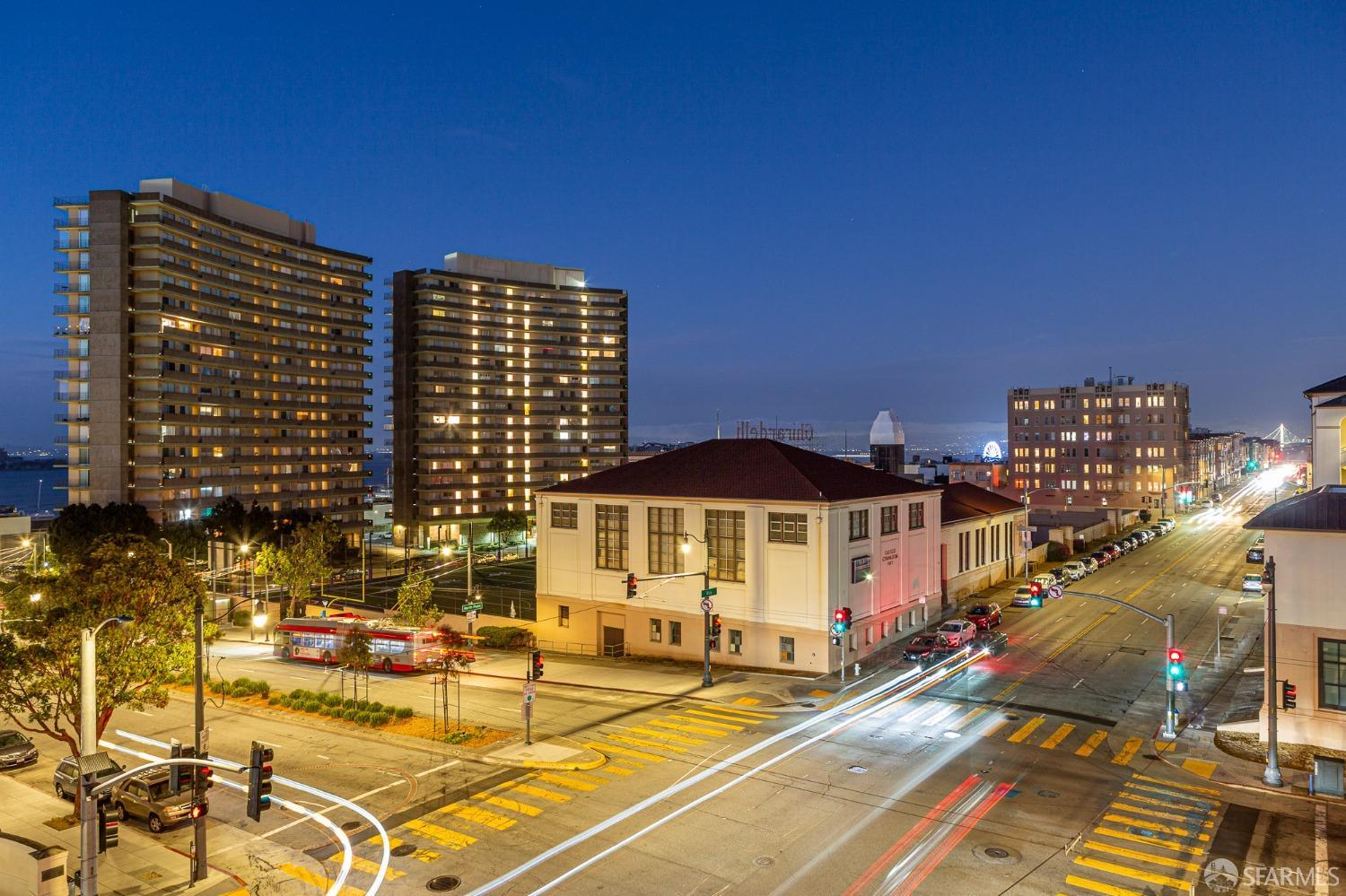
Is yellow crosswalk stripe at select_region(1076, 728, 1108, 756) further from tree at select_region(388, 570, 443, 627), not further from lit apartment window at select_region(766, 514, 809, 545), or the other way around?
tree at select_region(388, 570, 443, 627)

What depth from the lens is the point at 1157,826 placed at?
2325cm

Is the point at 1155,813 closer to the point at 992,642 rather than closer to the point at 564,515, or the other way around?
the point at 992,642

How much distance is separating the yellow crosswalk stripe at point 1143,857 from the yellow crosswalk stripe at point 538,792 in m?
15.2

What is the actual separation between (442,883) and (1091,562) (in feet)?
252

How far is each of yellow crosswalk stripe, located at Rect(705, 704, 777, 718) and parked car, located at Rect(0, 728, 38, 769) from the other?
Result: 27.3m

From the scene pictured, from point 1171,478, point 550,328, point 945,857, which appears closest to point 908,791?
point 945,857

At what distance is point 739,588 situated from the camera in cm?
4722

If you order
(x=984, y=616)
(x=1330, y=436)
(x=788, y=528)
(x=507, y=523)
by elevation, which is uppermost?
(x=1330, y=436)

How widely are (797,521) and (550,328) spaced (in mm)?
111784

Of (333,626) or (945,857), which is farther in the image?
(333,626)

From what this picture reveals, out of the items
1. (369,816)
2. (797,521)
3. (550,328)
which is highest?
(550,328)

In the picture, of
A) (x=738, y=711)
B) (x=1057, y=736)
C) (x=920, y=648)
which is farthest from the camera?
(x=920, y=648)

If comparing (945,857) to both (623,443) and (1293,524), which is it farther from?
(623,443)

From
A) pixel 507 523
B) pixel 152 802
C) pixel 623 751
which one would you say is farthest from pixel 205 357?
pixel 623 751
